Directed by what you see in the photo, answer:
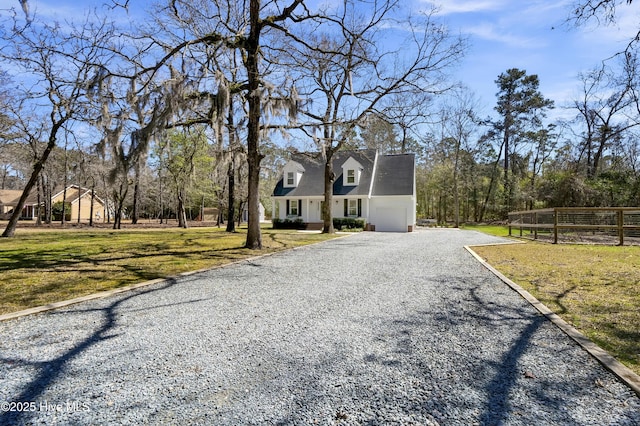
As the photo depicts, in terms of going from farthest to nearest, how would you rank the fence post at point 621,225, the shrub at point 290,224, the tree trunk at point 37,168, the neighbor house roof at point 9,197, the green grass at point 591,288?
1. the neighbor house roof at point 9,197
2. the shrub at point 290,224
3. the tree trunk at point 37,168
4. the fence post at point 621,225
5. the green grass at point 591,288

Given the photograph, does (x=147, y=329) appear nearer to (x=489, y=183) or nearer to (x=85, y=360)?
(x=85, y=360)

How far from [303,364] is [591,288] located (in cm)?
489

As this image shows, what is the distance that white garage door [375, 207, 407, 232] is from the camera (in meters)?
22.1

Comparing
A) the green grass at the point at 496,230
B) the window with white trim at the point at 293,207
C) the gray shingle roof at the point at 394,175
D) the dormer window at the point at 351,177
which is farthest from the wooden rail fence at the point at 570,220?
the window with white trim at the point at 293,207

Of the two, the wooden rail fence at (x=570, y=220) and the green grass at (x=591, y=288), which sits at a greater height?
the wooden rail fence at (x=570, y=220)

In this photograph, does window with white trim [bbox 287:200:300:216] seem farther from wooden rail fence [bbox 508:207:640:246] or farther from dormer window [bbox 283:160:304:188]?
wooden rail fence [bbox 508:207:640:246]

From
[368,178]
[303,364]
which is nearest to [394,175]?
[368,178]

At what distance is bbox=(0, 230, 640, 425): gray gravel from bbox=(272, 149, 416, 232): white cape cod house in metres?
17.4

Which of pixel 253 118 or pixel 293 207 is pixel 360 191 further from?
pixel 253 118

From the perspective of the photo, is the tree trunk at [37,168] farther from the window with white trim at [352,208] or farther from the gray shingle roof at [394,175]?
the gray shingle roof at [394,175]

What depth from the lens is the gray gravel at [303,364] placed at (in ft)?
6.93

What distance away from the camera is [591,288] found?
514 cm

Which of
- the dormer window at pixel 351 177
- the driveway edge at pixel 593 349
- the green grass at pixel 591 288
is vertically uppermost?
the dormer window at pixel 351 177

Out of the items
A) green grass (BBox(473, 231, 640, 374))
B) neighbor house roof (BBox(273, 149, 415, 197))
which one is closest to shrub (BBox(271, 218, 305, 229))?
neighbor house roof (BBox(273, 149, 415, 197))
